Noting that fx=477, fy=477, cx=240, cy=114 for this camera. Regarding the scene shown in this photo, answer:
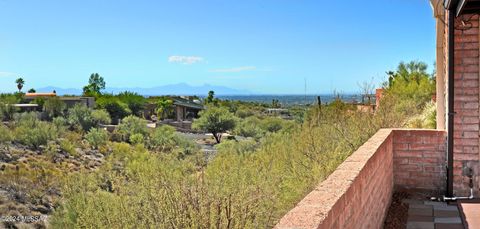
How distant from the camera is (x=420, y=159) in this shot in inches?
221

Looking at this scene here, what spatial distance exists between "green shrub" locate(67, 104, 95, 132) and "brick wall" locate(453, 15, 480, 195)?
3848 cm

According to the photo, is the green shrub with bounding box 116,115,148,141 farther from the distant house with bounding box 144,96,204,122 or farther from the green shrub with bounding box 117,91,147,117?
the distant house with bounding box 144,96,204,122

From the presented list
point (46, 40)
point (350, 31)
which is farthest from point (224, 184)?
point (46, 40)

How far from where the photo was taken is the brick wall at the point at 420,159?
553cm

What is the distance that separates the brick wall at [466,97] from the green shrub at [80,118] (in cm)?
3848

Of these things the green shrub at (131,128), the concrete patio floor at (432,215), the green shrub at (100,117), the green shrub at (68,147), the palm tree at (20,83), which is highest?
the palm tree at (20,83)

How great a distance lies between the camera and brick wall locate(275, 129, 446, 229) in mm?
2210

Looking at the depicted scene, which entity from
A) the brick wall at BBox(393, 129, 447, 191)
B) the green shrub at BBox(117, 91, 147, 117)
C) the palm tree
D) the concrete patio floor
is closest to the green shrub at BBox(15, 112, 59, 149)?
the green shrub at BBox(117, 91, 147, 117)

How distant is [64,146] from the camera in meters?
33.6

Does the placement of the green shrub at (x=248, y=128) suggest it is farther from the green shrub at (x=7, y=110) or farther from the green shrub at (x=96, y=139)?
the green shrub at (x=7, y=110)

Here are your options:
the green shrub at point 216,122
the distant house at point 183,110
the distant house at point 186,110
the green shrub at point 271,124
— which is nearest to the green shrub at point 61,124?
the green shrub at point 216,122

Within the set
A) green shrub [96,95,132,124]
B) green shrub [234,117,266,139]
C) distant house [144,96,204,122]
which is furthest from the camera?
distant house [144,96,204,122]

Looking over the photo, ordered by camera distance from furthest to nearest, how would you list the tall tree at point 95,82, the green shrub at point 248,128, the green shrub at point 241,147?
the tall tree at point 95,82, the green shrub at point 248,128, the green shrub at point 241,147

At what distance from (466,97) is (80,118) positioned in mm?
40256
